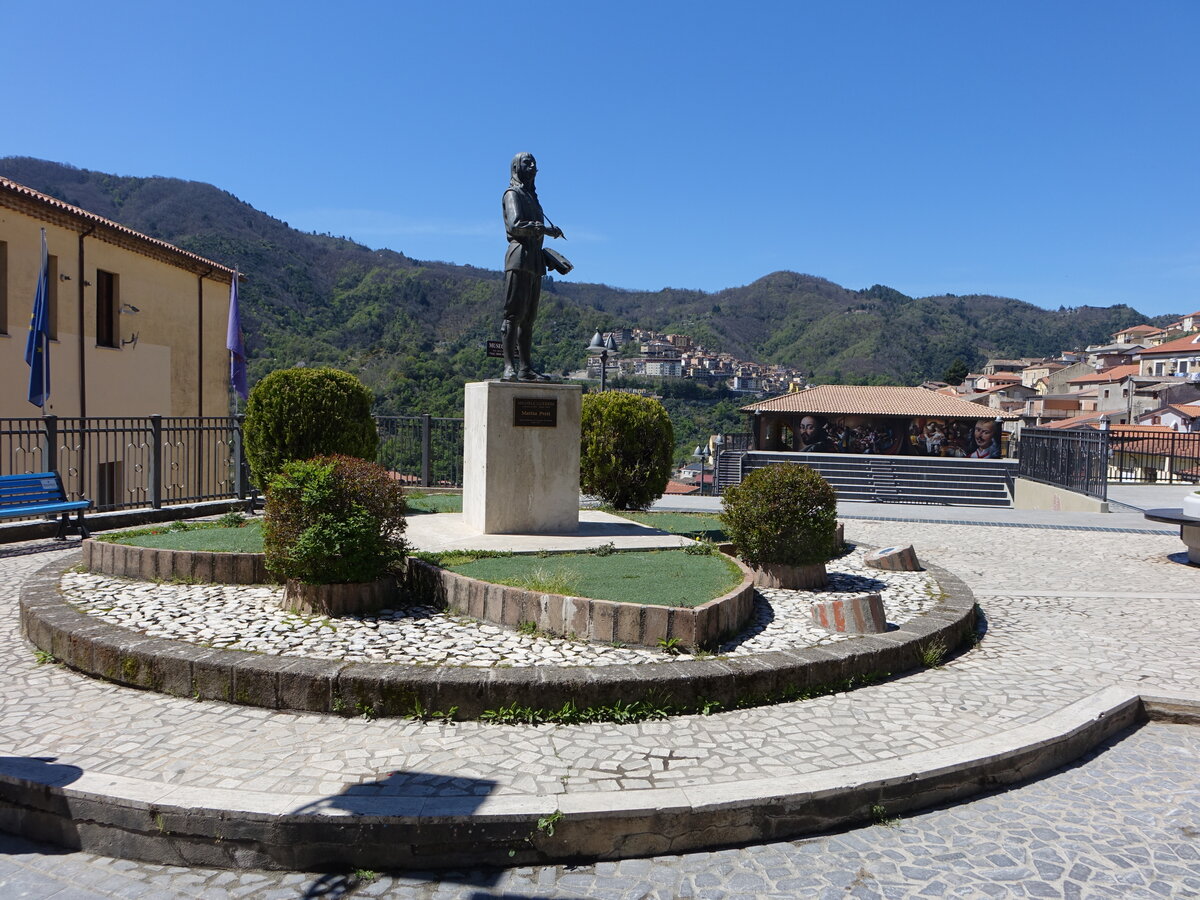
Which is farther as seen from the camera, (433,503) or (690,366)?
(690,366)

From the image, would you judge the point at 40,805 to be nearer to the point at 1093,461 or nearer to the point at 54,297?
the point at 54,297

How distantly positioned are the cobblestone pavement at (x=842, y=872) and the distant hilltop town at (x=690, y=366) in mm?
71220

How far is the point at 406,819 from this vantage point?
3287 mm

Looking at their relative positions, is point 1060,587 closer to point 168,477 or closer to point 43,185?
point 168,477

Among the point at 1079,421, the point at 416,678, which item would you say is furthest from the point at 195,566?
the point at 1079,421

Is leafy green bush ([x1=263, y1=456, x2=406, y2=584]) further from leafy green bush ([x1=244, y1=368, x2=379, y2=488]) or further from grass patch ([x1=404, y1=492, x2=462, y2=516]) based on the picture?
leafy green bush ([x1=244, y1=368, x2=379, y2=488])

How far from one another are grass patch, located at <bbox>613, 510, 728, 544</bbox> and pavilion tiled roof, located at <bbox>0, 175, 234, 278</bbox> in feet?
47.6

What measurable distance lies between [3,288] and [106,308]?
3.84 meters

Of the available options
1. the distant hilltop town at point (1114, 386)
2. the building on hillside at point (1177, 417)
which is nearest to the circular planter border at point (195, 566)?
the distant hilltop town at point (1114, 386)

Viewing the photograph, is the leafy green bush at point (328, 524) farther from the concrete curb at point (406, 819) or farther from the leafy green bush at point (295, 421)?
the leafy green bush at point (295, 421)

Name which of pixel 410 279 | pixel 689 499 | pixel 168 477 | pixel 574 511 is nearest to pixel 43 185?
pixel 410 279

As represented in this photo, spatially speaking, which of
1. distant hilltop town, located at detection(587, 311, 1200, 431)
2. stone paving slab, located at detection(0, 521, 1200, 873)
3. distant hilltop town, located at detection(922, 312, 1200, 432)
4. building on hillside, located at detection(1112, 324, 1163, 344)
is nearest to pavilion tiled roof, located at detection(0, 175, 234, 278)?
stone paving slab, located at detection(0, 521, 1200, 873)

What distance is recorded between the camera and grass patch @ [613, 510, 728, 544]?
9.25 m

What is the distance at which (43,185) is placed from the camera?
91125 mm
